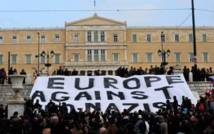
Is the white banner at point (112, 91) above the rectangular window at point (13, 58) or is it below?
below

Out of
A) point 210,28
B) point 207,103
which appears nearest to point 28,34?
point 210,28

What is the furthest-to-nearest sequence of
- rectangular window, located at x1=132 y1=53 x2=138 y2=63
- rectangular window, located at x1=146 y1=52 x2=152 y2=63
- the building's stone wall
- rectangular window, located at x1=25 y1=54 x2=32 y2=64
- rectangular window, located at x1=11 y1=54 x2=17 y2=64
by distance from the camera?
1. rectangular window, located at x1=132 y1=53 x2=138 y2=63
2. rectangular window, located at x1=11 y1=54 x2=17 y2=64
3. rectangular window, located at x1=146 y1=52 x2=152 y2=63
4. rectangular window, located at x1=25 y1=54 x2=32 y2=64
5. the building's stone wall

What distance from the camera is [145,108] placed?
2650 cm

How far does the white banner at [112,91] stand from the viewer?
2717cm

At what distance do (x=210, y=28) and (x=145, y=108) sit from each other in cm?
7726

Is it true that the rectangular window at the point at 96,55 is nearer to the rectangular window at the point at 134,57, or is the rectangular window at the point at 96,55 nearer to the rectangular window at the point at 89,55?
the rectangular window at the point at 89,55

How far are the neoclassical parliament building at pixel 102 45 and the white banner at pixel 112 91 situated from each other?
64898mm

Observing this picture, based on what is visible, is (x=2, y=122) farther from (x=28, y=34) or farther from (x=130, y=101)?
(x=28, y=34)

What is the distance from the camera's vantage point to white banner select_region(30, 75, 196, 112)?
89.1 ft

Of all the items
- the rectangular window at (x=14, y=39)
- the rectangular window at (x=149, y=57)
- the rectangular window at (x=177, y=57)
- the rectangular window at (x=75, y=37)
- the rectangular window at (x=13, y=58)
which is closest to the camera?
the rectangular window at (x=177, y=57)

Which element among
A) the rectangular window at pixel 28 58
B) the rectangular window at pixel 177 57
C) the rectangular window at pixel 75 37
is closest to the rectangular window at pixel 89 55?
the rectangular window at pixel 75 37

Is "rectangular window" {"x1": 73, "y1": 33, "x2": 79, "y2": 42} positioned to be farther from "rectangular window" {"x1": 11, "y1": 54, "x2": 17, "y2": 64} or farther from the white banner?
the white banner

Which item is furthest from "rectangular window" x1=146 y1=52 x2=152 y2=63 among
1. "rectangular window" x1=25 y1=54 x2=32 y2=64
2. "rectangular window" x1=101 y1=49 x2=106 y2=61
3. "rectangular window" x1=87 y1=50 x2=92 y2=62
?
"rectangular window" x1=25 y1=54 x2=32 y2=64

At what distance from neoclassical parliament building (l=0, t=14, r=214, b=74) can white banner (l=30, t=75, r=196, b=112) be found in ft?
213
